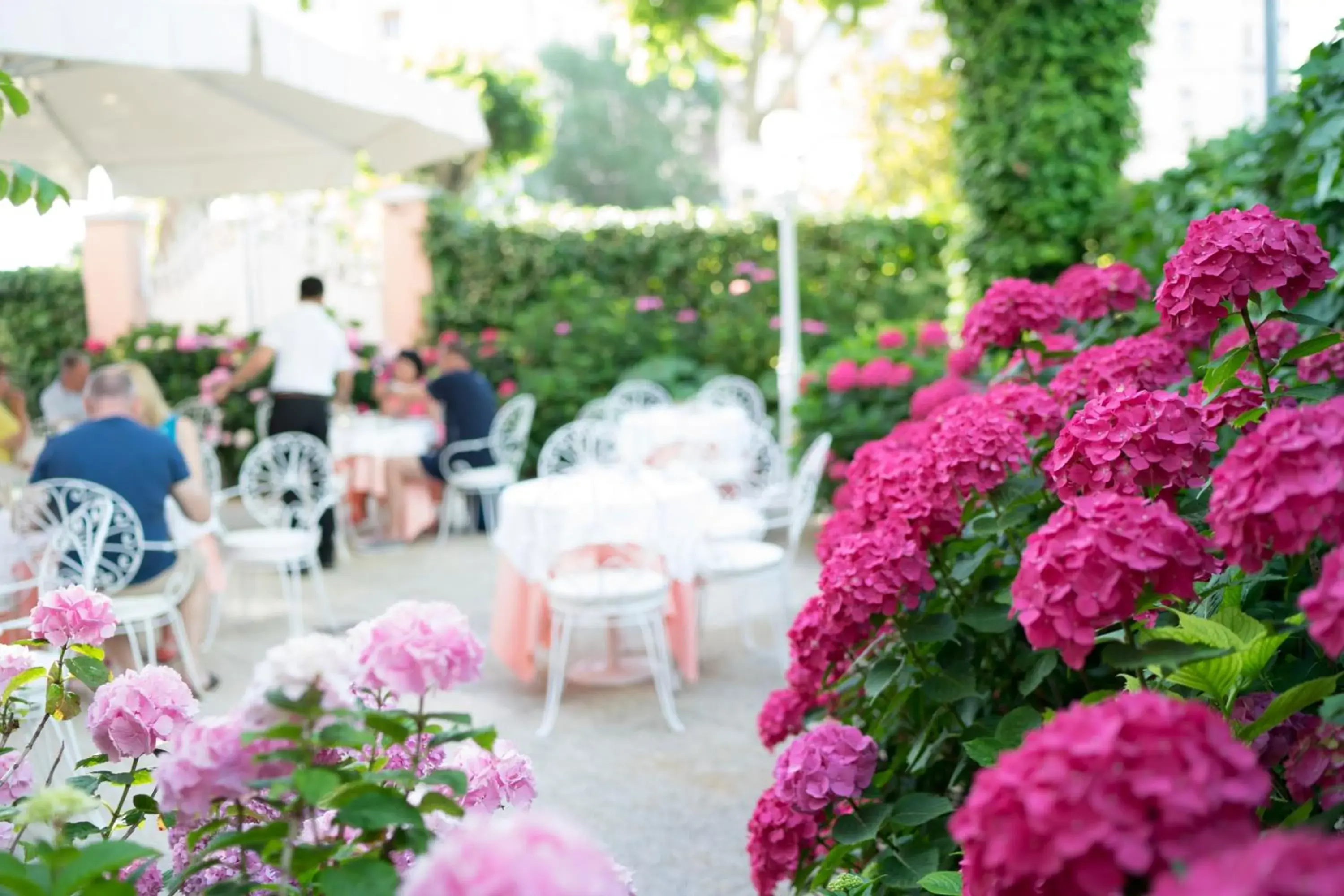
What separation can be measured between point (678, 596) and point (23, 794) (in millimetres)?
3195

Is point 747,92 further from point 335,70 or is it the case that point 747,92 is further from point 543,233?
point 335,70

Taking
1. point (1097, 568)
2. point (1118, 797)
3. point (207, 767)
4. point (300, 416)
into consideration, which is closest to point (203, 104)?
point (300, 416)

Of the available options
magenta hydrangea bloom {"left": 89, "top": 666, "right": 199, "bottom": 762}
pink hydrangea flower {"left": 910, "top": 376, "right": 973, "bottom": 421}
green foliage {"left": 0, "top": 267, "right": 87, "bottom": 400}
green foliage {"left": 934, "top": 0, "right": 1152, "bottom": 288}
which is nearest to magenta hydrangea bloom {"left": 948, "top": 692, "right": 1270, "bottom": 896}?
magenta hydrangea bloom {"left": 89, "top": 666, "right": 199, "bottom": 762}

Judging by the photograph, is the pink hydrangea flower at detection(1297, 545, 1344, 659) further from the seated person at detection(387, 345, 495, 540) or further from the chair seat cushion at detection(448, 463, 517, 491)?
the seated person at detection(387, 345, 495, 540)

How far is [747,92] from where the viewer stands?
14461 millimetres

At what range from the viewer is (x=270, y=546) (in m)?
5.15

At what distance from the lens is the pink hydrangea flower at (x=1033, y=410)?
202cm

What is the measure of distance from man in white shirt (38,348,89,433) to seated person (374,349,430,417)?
218 centimetres

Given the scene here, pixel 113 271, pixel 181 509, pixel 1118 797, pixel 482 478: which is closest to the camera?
pixel 1118 797

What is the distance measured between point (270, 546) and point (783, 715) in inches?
131

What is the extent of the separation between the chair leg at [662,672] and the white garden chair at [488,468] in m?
2.75

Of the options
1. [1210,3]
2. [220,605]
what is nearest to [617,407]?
[220,605]

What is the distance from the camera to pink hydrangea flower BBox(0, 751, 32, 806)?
146cm

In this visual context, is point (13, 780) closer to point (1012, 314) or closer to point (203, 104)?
point (1012, 314)
